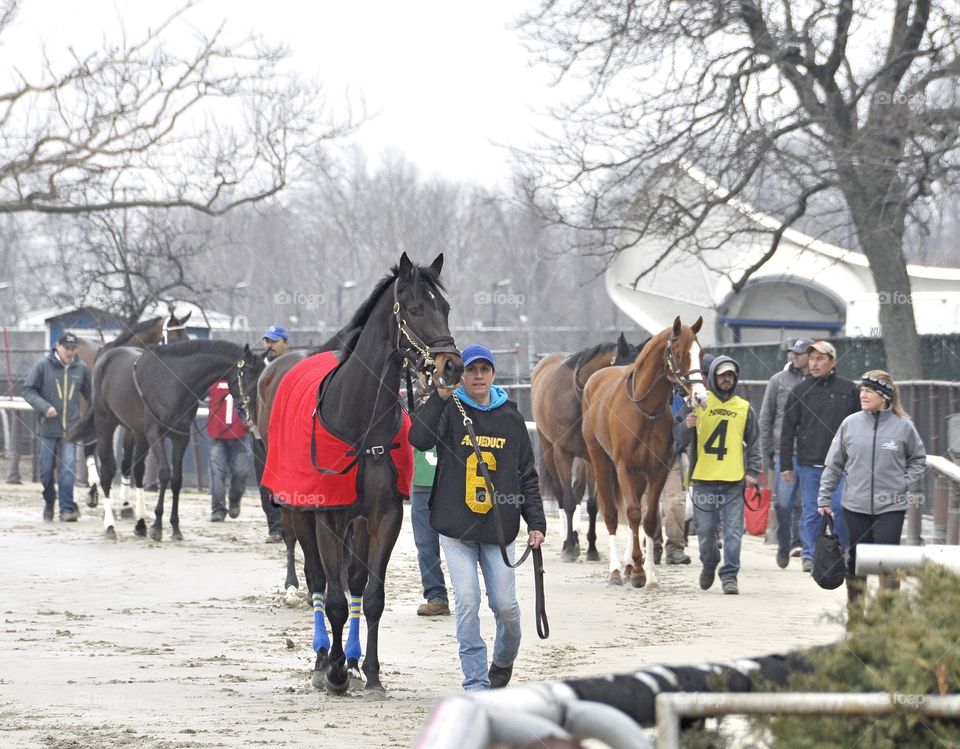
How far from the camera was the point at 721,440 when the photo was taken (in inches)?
500

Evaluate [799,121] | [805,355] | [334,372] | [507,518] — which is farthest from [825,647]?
[799,121]

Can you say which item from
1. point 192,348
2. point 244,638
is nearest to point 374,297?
point 244,638

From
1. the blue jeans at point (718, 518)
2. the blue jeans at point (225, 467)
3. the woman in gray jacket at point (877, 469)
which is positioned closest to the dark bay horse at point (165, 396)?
the blue jeans at point (225, 467)

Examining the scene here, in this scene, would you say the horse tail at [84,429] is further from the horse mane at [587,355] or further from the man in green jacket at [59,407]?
the horse mane at [587,355]

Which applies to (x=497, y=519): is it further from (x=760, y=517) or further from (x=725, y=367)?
(x=760, y=517)

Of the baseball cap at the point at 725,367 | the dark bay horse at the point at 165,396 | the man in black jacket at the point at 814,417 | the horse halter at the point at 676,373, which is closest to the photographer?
the horse halter at the point at 676,373

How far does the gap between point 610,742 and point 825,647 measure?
0.81 metres

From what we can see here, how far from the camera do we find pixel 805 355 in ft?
46.7

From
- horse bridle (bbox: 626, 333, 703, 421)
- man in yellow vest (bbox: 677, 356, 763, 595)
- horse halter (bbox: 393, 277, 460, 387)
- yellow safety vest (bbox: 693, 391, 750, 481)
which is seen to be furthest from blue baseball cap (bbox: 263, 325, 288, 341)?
horse halter (bbox: 393, 277, 460, 387)

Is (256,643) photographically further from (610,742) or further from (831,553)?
(610,742)

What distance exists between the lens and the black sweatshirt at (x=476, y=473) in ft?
23.7

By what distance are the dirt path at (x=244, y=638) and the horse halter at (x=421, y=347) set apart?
1.57 meters

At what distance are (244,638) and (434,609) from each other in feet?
5.39

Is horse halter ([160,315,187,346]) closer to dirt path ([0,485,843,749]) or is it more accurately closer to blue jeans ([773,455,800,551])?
dirt path ([0,485,843,749])
